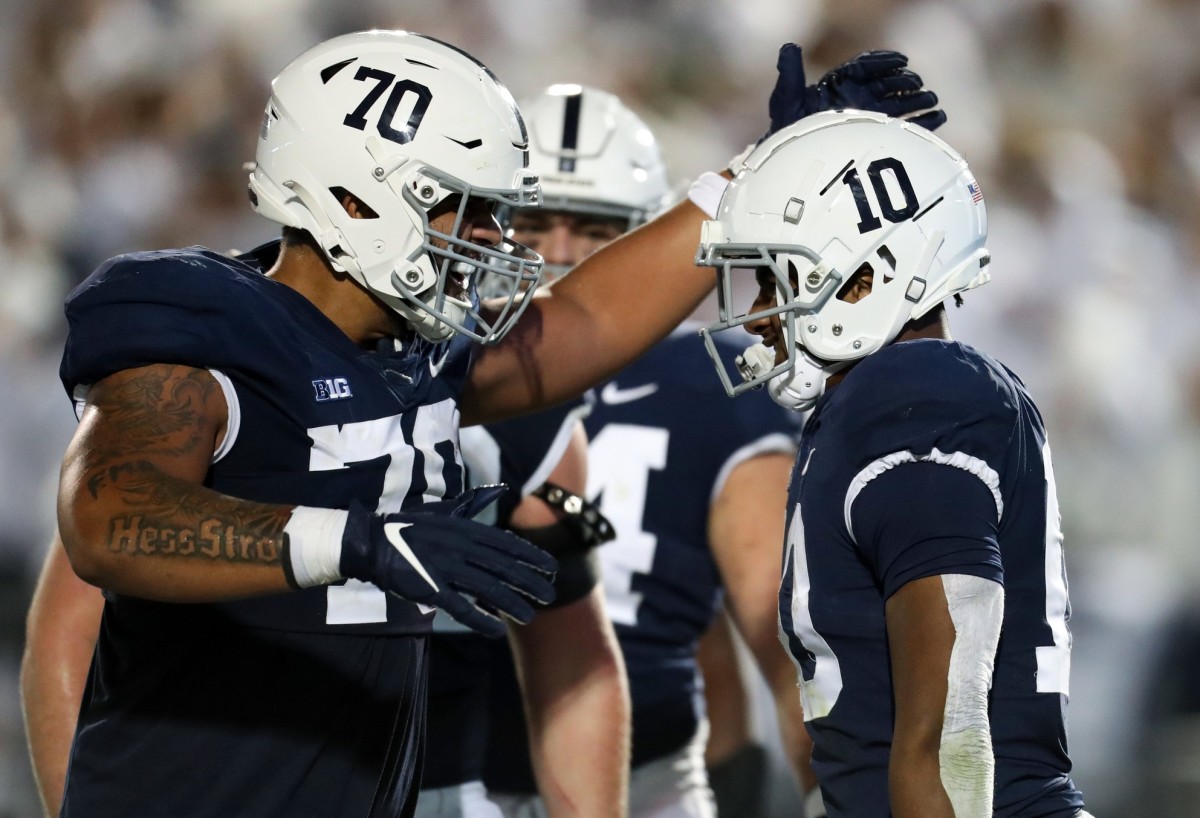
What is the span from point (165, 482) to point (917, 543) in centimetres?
81

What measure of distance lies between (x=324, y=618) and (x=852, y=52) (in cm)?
432

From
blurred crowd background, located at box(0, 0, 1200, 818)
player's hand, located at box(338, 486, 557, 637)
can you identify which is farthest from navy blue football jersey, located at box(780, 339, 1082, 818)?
blurred crowd background, located at box(0, 0, 1200, 818)

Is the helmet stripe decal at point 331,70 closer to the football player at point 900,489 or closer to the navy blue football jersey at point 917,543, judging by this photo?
the football player at point 900,489

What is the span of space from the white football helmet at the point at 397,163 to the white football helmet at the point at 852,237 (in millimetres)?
325

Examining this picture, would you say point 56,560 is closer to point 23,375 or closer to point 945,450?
point 945,450

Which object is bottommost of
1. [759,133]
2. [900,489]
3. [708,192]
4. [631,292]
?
[900,489]

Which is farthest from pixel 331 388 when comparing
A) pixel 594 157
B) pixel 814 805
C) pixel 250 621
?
pixel 594 157

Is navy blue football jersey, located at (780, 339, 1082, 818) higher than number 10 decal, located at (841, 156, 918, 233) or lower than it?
lower

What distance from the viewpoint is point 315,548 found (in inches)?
60.7

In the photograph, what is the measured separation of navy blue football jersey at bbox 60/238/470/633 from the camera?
67.4 inches

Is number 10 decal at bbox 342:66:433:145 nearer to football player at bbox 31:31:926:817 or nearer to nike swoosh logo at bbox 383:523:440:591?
football player at bbox 31:31:926:817

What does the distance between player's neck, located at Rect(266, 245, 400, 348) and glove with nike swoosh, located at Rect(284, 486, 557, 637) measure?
1.39ft

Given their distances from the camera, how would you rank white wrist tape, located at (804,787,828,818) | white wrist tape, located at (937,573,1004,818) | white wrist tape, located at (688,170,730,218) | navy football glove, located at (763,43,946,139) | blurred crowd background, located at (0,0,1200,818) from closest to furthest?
white wrist tape, located at (937,573,1004,818) < navy football glove, located at (763,43,946,139) < white wrist tape, located at (688,170,730,218) < white wrist tape, located at (804,787,828,818) < blurred crowd background, located at (0,0,1200,818)

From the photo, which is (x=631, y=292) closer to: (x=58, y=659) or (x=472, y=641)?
(x=472, y=641)
